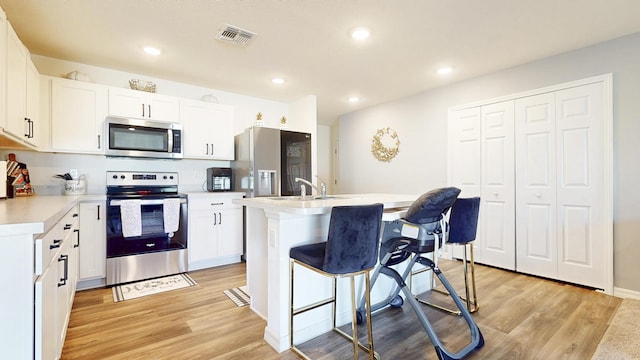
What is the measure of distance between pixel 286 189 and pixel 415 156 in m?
2.11

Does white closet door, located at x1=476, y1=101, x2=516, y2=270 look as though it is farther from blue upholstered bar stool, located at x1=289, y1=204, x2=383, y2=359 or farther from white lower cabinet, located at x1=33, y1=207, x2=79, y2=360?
white lower cabinet, located at x1=33, y1=207, x2=79, y2=360

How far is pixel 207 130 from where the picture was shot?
3883 millimetres

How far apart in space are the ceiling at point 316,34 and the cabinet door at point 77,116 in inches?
14.9

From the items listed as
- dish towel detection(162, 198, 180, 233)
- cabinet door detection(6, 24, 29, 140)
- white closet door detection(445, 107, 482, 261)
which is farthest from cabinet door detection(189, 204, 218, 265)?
white closet door detection(445, 107, 482, 261)

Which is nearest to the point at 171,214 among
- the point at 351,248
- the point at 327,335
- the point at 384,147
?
the point at 327,335

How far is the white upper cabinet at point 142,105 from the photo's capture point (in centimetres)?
324

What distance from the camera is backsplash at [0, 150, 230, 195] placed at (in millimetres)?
3072

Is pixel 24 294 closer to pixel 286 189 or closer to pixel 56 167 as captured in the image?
pixel 56 167

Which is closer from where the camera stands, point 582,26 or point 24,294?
point 24,294

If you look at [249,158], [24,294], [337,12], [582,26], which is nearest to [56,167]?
[249,158]

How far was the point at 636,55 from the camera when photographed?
2.67m

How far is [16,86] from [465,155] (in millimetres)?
4610

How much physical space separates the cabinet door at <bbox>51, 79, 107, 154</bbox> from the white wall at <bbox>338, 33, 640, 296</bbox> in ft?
13.0

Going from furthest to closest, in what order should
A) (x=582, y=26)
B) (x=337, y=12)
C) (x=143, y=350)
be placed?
(x=582, y=26)
(x=337, y=12)
(x=143, y=350)
